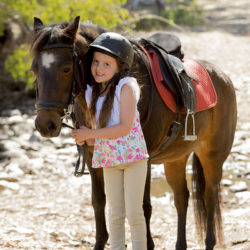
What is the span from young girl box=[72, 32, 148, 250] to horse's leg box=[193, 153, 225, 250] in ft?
5.09

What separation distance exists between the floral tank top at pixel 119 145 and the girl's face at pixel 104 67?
87 mm

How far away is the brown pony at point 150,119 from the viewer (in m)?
2.69

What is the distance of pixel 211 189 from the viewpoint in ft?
14.3

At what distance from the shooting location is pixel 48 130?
8.72 ft

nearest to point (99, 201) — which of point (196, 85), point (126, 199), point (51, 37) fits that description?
point (126, 199)

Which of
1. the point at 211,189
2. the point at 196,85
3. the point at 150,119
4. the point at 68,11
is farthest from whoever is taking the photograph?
the point at 68,11

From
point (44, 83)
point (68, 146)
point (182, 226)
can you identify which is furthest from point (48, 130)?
point (68, 146)

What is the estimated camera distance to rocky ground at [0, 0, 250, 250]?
15.1 ft

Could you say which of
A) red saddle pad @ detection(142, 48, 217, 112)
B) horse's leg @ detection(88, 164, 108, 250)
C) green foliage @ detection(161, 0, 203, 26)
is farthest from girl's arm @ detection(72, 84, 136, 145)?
green foliage @ detection(161, 0, 203, 26)

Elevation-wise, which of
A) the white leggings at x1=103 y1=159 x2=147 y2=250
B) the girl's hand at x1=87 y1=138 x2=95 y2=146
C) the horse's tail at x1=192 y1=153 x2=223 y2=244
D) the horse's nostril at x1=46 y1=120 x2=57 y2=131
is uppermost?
the horse's nostril at x1=46 y1=120 x2=57 y2=131

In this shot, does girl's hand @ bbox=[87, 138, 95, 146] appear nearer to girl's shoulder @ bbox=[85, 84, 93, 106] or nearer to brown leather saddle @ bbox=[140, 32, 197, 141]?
girl's shoulder @ bbox=[85, 84, 93, 106]

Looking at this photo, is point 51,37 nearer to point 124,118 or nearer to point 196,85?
point 124,118

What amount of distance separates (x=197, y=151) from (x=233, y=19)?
19937 mm

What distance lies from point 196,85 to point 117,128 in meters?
1.30
